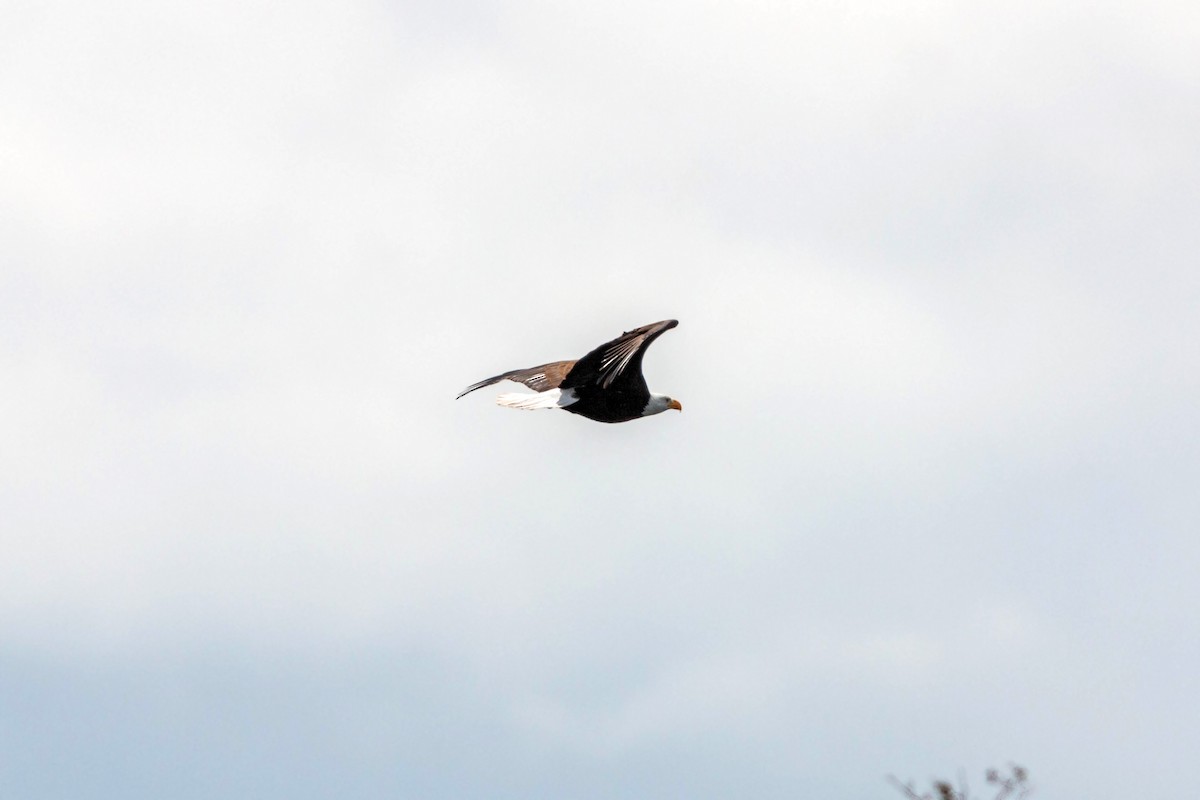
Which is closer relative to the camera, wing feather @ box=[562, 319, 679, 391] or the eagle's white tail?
wing feather @ box=[562, 319, 679, 391]

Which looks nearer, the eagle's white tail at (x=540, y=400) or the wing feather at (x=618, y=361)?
the wing feather at (x=618, y=361)

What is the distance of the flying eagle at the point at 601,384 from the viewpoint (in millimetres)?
17109

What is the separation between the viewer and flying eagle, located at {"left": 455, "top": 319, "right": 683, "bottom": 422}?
17109mm

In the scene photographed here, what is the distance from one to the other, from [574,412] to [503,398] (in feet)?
3.19

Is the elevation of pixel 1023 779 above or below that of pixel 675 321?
below

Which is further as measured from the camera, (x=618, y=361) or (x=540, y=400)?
(x=540, y=400)

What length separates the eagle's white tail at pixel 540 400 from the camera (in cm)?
1789

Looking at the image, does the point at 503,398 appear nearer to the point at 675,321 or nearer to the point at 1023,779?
the point at 675,321

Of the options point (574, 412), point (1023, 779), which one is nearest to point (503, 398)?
point (574, 412)

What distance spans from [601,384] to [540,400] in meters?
0.75

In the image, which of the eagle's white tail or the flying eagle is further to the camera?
the eagle's white tail

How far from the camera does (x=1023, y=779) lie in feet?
28.7

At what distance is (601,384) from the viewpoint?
59.5 feet

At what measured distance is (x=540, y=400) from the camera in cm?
1809
